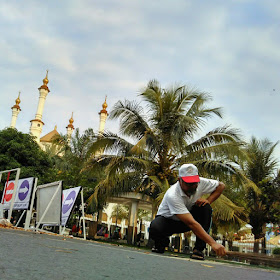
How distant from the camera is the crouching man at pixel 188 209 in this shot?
3.38 meters

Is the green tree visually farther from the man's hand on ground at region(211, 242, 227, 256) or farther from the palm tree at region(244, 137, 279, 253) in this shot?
the man's hand on ground at region(211, 242, 227, 256)

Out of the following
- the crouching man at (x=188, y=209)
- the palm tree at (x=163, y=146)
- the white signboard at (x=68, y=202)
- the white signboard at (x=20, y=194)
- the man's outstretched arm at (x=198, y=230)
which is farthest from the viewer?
the palm tree at (x=163, y=146)

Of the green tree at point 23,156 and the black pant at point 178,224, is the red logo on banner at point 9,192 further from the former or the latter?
the green tree at point 23,156

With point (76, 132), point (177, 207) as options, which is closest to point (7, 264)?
point (177, 207)

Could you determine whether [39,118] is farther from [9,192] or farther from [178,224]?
[178,224]

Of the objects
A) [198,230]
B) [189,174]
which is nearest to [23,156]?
[189,174]

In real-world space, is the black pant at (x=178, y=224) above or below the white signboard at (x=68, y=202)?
below

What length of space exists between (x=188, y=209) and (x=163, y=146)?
1293 centimetres

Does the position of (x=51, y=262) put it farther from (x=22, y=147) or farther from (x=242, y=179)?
(x=22, y=147)

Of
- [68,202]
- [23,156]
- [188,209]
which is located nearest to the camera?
[188,209]

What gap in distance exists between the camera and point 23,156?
24.8m

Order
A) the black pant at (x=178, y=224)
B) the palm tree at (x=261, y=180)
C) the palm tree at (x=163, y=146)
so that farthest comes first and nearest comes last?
1. the palm tree at (x=261, y=180)
2. the palm tree at (x=163, y=146)
3. the black pant at (x=178, y=224)

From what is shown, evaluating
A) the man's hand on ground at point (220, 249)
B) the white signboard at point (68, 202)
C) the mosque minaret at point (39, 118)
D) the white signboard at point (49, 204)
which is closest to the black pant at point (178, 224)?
the man's hand on ground at point (220, 249)

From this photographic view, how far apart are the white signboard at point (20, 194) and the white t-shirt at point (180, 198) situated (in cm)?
743
